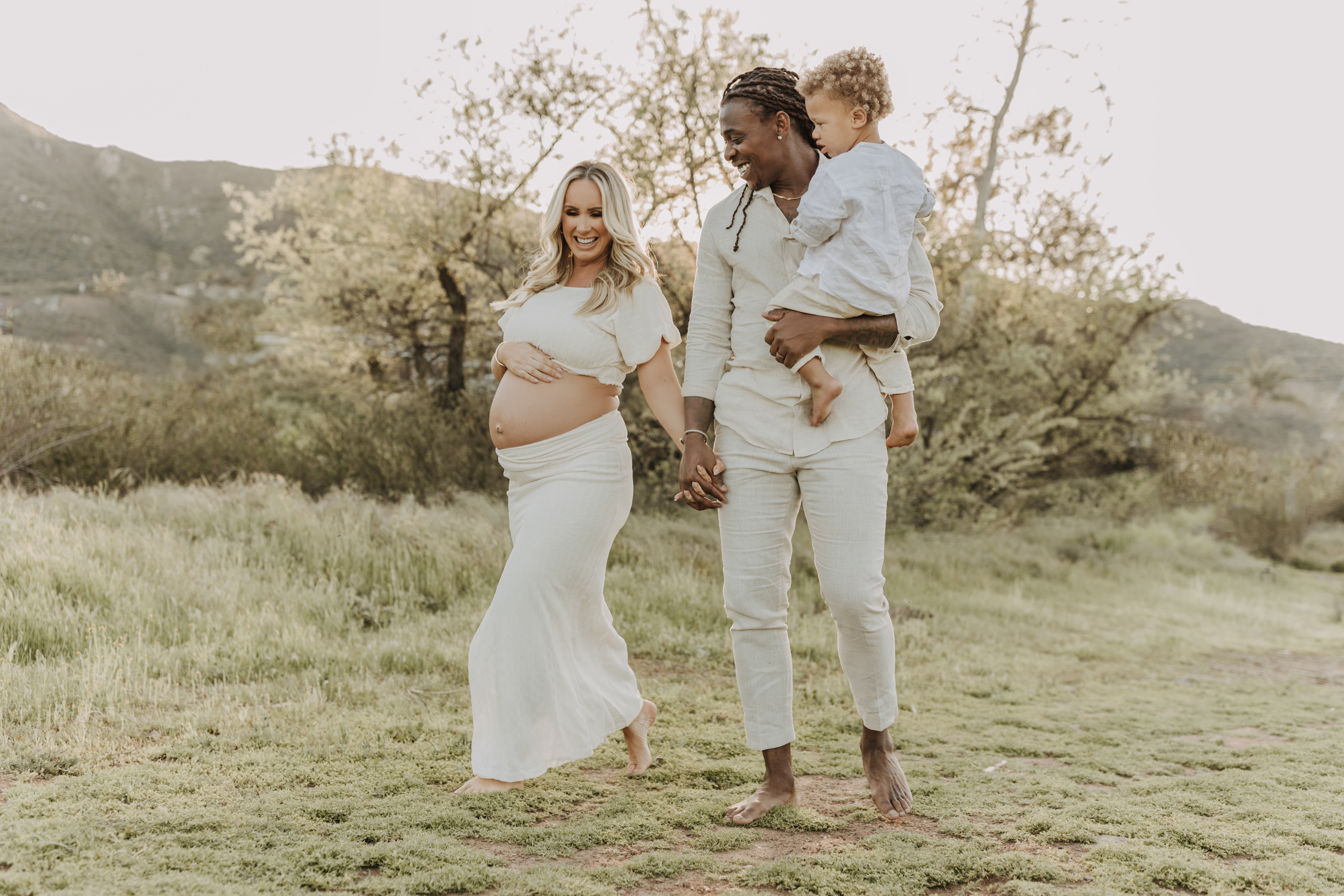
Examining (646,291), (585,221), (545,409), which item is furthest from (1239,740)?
(585,221)

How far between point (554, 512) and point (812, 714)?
2.11 m

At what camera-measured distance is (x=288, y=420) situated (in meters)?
13.2

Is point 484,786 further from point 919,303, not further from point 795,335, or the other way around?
point 919,303

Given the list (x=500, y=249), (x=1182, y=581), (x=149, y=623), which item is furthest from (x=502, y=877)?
(x=1182, y=581)

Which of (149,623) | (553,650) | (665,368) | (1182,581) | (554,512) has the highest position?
(665,368)

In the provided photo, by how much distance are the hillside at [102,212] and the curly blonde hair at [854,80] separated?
120 ft

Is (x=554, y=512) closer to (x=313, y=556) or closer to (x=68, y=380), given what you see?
(x=313, y=556)

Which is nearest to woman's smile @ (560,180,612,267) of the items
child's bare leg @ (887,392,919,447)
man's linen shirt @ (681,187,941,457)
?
man's linen shirt @ (681,187,941,457)

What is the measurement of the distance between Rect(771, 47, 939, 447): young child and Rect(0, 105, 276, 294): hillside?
3671 cm

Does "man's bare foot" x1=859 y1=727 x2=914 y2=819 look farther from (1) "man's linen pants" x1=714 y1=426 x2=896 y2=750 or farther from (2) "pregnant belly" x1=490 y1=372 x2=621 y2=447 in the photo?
(2) "pregnant belly" x1=490 y1=372 x2=621 y2=447

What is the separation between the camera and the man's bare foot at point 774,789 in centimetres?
288

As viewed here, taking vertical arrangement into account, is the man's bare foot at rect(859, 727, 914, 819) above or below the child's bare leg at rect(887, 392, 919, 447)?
below

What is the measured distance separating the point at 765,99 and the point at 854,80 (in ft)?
0.98

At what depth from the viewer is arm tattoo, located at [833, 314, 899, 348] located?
2.71 metres
